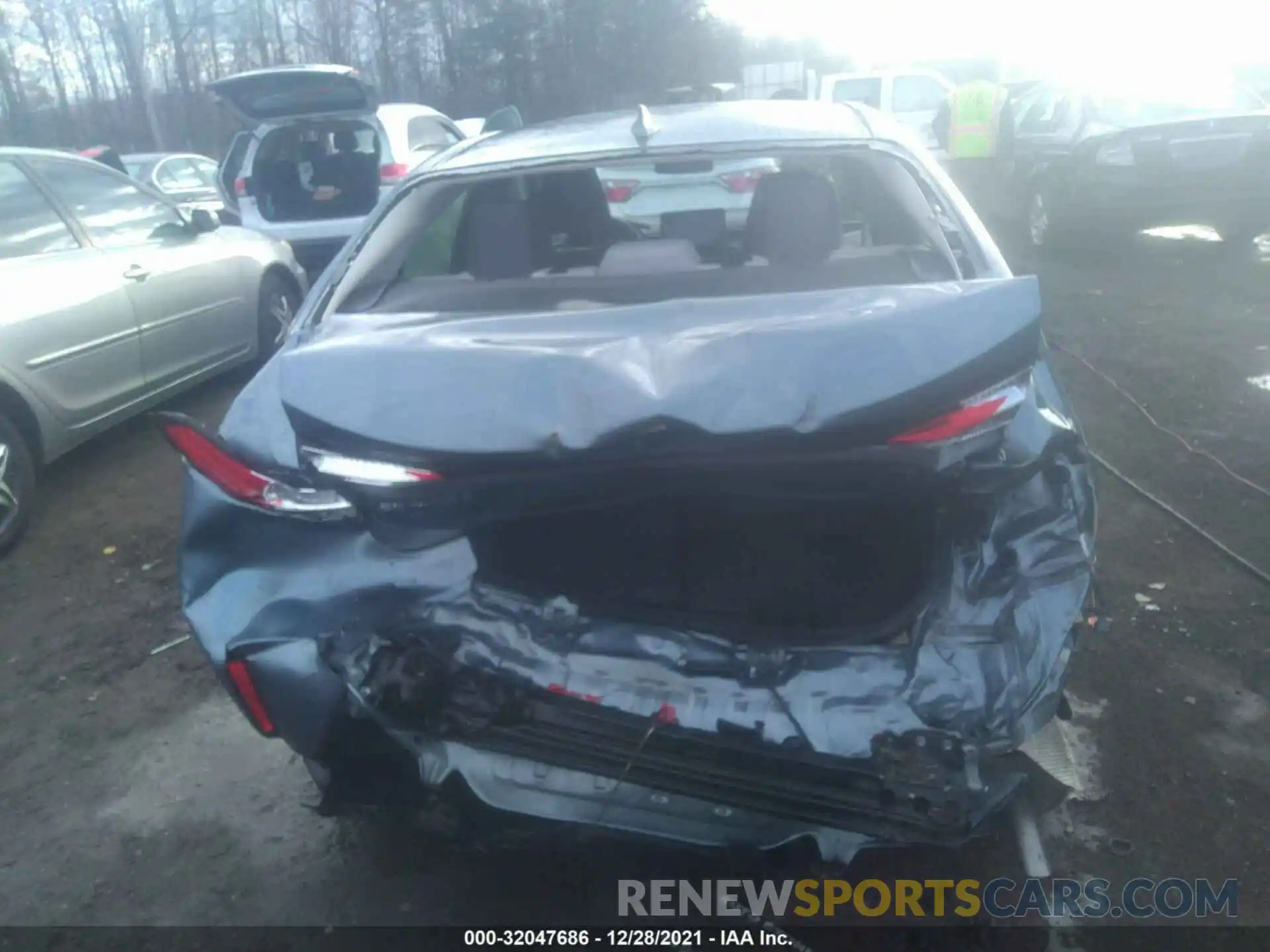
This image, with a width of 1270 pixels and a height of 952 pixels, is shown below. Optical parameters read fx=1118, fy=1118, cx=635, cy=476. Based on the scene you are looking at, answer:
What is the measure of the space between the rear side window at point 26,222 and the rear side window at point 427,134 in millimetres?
4500

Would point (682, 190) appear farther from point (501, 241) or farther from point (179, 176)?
point (179, 176)

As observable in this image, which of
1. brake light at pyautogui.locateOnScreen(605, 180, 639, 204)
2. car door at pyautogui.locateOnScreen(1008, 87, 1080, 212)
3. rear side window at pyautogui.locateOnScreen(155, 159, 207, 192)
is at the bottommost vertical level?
rear side window at pyautogui.locateOnScreen(155, 159, 207, 192)

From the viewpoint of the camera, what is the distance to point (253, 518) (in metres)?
2.36

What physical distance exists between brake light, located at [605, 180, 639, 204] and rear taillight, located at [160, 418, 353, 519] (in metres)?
3.63

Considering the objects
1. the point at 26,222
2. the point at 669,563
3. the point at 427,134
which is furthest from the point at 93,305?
the point at 427,134

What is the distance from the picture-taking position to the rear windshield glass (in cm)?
298

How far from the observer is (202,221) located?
6.14 meters

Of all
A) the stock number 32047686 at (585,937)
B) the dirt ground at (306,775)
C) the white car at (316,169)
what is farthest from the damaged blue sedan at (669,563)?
the white car at (316,169)

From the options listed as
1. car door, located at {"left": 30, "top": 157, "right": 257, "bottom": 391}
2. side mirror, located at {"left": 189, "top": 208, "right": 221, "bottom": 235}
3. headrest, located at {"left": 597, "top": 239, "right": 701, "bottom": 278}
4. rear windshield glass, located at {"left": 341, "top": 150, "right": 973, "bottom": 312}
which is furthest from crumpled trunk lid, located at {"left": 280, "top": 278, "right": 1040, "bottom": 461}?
side mirror, located at {"left": 189, "top": 208, "right": 221, "bottom": 235}

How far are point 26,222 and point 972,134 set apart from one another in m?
12.7

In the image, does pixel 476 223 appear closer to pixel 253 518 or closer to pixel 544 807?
pixel 253 518

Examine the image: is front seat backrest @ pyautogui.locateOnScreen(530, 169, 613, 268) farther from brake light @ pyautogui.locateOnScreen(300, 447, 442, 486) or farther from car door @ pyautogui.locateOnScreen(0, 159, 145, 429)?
car door @ pyautogui.locateOnScreen(0, 159, 145, 429)

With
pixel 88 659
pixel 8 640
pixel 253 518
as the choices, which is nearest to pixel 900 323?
pixel 253 518

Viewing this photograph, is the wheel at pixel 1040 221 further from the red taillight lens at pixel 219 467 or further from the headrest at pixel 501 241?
the red taillight lens at pixel 219 467
